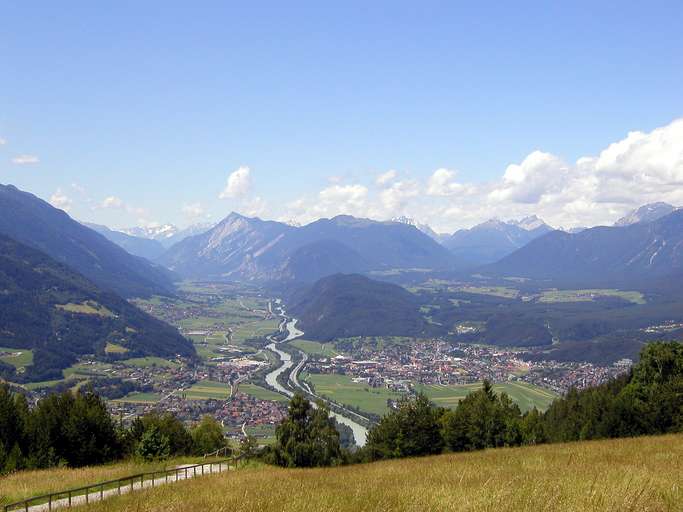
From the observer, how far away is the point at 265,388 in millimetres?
146125

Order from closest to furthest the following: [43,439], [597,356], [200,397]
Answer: [43,439] → [200,397] → [597,356]

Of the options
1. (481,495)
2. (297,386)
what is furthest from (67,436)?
(297,386)

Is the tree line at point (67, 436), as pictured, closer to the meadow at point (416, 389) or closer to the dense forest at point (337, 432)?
→ the dense forest at point (337, 432)

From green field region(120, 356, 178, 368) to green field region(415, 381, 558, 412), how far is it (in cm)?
8385

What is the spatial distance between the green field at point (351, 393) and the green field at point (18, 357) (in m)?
79.7

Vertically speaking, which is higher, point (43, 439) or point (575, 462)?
point (575, 462)

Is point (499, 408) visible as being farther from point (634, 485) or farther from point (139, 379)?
point (139, 379)

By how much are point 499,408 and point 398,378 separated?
13178cm

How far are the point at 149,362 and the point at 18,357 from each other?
40.0 meters

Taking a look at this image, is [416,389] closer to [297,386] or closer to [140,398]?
[297,386]

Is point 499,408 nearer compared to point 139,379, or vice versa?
point 499,408

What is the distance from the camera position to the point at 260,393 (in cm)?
13888

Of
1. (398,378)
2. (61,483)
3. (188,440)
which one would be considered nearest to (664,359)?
(188,440)

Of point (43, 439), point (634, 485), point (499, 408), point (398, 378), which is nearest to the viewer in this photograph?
point (634, 485)
